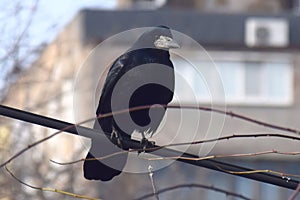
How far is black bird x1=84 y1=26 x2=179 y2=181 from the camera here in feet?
18.2

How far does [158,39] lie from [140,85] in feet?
1.36

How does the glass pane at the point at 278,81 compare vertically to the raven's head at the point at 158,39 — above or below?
below

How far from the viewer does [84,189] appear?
1421cm

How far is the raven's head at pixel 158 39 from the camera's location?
19.2 ft

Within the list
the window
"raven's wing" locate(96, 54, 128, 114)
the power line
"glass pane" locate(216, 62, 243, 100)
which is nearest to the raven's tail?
the power line

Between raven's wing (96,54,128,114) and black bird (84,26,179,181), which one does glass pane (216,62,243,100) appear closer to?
black bird (84,26,179,181)

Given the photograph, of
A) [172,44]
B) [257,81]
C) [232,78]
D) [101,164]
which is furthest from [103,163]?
[257,81]

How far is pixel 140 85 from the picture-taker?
569 centimetres

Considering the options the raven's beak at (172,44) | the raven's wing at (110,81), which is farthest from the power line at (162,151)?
the raven's beak at (172,44)

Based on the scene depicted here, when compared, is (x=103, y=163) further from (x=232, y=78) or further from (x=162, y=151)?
(x=232, y=78)

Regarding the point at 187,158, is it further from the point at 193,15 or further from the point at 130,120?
the point at 193,15

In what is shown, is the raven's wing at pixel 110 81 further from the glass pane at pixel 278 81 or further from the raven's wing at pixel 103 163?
the glass pane at pixel 278 81

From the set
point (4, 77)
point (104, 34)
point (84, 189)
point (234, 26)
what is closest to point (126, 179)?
point (84, 189)

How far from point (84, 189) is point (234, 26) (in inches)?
515
